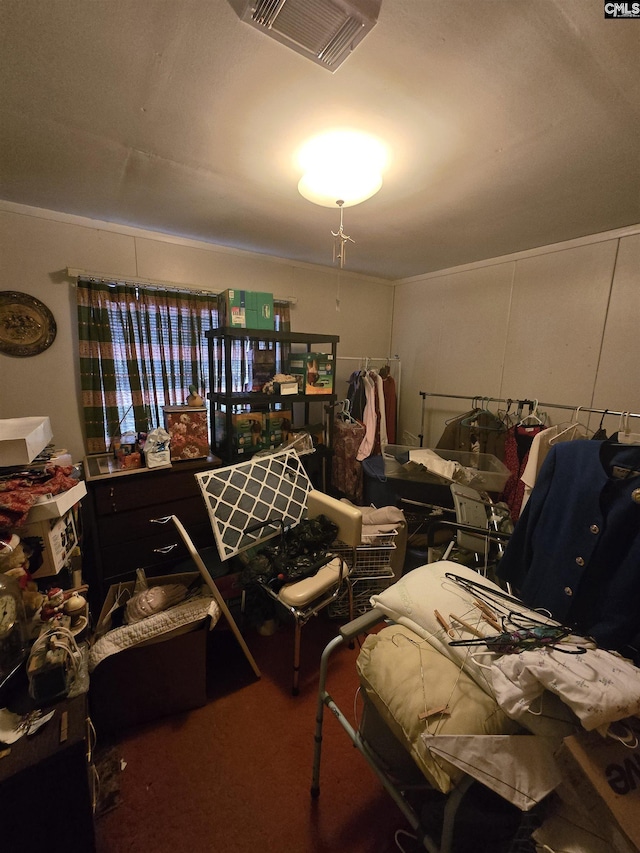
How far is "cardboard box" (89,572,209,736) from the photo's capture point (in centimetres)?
133

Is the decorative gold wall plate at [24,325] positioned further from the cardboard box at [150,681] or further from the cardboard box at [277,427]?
the cardboard box at [150,681]

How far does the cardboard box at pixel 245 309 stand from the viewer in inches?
91.6

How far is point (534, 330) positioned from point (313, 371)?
177 centimetres

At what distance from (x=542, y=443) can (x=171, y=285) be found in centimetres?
264

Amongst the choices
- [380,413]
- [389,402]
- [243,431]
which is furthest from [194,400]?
[389,402]

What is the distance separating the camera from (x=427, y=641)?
1.00 metres

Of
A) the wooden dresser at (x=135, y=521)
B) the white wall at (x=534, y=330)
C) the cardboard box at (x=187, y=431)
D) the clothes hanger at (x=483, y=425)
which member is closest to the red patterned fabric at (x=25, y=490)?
the wooden dresser at (x=135, y=521)

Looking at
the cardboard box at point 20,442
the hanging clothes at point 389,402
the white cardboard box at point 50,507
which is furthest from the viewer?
the hanging clothes at point 389,402

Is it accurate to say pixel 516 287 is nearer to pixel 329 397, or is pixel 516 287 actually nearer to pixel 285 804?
pixel 329 397

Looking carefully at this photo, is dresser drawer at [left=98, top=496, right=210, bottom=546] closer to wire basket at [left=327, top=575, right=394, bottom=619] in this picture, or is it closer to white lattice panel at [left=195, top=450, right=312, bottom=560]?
white lattice panel at [left=195, top=450, right=312, bottom=560]

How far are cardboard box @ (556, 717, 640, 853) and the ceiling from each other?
5.54 feet

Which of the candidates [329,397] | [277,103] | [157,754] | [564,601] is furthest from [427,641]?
[329,397]

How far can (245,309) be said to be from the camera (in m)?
2.37

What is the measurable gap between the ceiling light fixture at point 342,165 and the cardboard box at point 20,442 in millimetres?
1623
